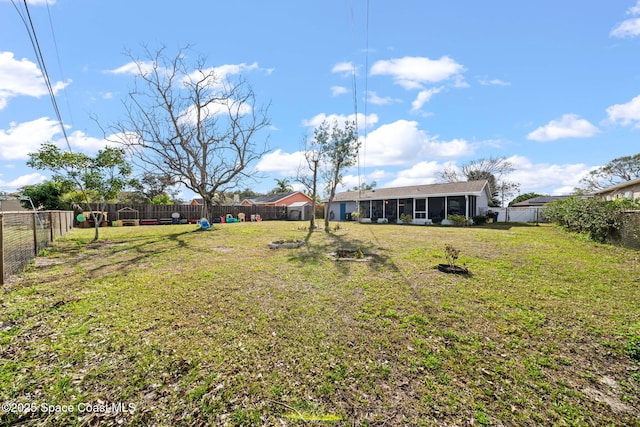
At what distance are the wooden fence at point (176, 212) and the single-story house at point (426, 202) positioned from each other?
6.93 m

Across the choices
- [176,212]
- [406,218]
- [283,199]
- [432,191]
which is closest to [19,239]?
[176,212]

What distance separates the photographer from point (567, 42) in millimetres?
7598

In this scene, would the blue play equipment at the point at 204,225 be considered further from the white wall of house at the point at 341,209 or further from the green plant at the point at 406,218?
the white wall of house at the point at 341,209

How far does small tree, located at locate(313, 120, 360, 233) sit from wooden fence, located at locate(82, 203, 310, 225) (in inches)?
301

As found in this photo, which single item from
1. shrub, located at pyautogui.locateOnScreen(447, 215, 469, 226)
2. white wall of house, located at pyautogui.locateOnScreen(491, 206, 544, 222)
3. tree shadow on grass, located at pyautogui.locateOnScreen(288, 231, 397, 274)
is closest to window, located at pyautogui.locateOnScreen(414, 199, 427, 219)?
shrub, located at pyautogui.locateOnScreen(447, 215, 469, 226)

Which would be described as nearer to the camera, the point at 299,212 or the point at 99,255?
the point at 99,255

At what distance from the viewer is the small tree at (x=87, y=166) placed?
8591 mm

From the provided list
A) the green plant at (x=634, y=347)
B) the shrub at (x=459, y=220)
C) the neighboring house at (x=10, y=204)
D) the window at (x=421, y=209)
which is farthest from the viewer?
the window at (x=421, y=209)

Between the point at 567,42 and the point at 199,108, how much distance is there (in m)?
15.5

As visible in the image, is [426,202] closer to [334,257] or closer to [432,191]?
[432,191]

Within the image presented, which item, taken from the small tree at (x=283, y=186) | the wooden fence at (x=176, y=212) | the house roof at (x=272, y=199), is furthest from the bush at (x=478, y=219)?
the small tree at (x=283, y=186)

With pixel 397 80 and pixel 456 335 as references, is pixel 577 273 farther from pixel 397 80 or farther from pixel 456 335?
pixel 397 80

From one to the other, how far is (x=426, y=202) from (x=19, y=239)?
783 inches

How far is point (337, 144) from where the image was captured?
14.1 m
